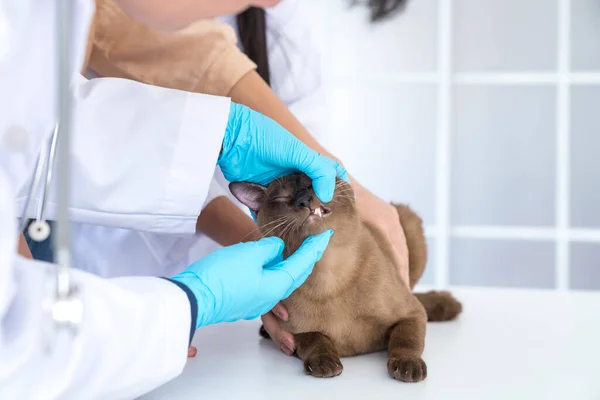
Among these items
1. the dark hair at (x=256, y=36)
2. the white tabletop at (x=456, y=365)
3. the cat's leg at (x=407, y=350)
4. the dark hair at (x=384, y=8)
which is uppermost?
the dark hair at (x=384, y=8)

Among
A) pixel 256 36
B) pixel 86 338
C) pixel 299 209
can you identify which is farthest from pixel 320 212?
pixel 256 36

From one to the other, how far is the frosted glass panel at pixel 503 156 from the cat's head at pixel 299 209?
2.02 m

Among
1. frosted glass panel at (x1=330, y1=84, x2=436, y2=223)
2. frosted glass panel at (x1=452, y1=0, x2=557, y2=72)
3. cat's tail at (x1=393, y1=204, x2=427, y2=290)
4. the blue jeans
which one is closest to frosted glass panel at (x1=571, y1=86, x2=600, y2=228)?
frosted glass panel at (x1=452, y1=0, x2=557, y2=72)

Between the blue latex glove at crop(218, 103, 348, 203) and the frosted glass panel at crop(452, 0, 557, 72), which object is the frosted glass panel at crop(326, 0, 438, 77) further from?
the blue latex glove at crop(218, 103, 348, 203)

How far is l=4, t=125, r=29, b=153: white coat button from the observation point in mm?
872

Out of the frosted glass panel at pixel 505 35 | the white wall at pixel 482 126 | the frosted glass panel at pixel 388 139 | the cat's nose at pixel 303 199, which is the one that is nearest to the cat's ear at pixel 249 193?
the cat's nose at pixel 303 199

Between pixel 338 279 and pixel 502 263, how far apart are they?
215 centimetres

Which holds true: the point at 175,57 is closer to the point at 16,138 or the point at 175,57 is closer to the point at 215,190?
the point at 215,190

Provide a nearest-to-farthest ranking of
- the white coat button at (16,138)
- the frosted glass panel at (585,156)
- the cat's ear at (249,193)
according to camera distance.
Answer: the white coat button at (16,138)
the cat's ear at (249,193)
the frosted glass panel at (585,156)

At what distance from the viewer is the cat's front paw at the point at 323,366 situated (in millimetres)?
1078

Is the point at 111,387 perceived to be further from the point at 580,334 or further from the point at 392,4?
the point at 392,4

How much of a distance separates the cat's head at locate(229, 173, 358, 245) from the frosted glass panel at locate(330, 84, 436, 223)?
1.94m

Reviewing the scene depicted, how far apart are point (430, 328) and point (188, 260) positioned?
69 centimetres

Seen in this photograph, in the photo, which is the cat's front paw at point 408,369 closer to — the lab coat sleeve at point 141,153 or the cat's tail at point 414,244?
the lab coat sleeve at point 141,153
